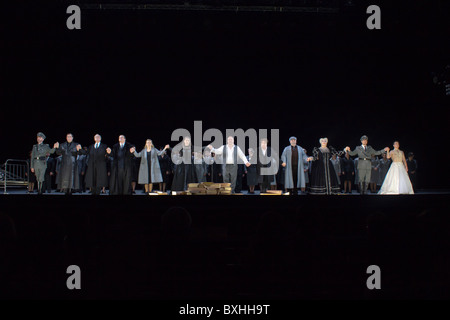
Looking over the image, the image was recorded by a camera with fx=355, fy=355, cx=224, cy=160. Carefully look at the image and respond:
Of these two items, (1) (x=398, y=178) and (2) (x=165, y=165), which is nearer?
(1) (x=398, y=178)

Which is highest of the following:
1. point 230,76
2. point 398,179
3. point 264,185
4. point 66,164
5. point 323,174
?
point 230,76

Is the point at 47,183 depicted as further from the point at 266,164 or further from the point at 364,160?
the point at 364,160

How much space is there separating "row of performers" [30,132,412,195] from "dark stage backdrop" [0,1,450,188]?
6.97 ft

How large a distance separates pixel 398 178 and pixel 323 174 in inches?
67.6

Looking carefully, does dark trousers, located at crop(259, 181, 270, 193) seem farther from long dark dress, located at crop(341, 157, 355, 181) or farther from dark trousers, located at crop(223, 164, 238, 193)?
long dark dress, located at crop(341, 157, 355, 181)

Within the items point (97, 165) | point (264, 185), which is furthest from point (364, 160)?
point (97, 165)

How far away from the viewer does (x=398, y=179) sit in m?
7.88

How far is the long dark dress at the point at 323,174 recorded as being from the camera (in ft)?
25.3

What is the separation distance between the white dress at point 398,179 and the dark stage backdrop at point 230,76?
8.81ft

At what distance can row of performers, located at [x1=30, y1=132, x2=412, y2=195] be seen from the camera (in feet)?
25.2

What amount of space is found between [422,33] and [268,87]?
398cm
